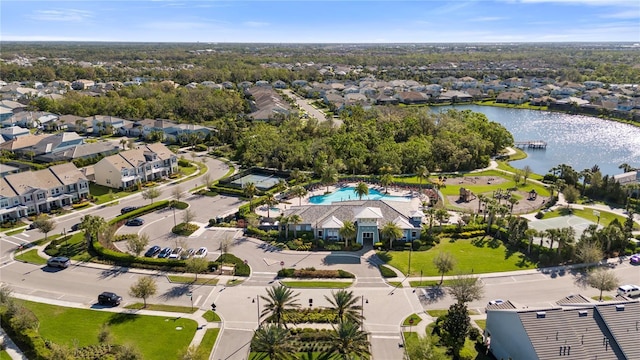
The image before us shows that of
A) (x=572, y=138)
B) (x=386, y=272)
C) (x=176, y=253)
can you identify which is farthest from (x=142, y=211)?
(x=572, y=138)

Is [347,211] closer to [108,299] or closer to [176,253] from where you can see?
[176,253]

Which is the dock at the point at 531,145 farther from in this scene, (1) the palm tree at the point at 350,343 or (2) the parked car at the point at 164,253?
(1) the palm tree at the point at 350,343

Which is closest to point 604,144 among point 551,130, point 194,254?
point 551,130

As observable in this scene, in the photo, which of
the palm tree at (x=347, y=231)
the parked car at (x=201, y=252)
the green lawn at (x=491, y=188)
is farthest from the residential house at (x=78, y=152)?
the green lawn at (x=491, y=188)

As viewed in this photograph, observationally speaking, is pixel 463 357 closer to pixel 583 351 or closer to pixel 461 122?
pixel 583 351

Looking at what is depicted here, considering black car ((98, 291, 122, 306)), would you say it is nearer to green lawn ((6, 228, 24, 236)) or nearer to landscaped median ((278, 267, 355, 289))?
landscaped median ((278, 267, 355, 289))
